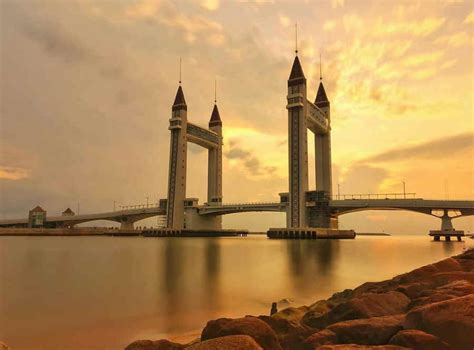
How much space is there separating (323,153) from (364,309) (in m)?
111

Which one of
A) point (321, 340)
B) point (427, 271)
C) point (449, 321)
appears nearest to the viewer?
point (449, 321)

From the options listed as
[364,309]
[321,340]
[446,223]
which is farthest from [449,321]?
[446,223]

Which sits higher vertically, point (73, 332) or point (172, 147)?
point (172, 147)

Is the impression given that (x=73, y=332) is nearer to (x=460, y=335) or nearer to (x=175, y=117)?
(x=460, y=335)

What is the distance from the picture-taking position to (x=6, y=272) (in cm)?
2698

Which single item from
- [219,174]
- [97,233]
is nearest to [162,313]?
[219,174]

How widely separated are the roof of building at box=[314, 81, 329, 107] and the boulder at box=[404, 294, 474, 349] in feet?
393

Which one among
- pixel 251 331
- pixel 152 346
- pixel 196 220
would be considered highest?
pixel 196 220

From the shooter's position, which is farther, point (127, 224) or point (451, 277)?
point (127, 224)

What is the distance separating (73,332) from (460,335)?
10.4 metres

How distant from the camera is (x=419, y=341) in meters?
5.43

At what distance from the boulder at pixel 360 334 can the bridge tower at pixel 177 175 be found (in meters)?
112

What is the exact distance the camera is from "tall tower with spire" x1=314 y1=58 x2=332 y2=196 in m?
112

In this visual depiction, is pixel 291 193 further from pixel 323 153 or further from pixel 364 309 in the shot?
pixel 364 309
